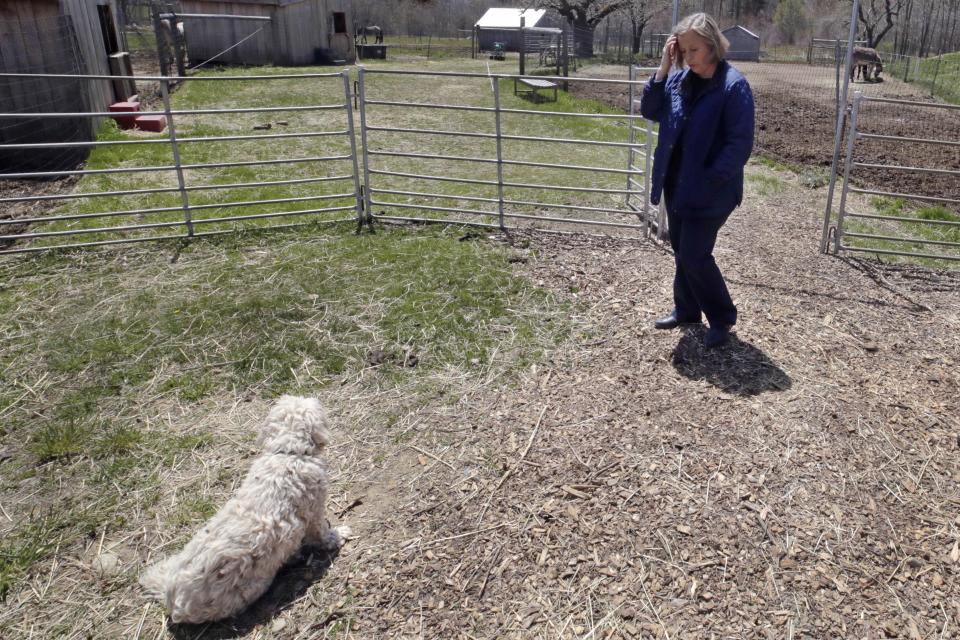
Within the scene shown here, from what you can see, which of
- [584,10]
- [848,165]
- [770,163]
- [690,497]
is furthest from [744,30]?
[584,10]

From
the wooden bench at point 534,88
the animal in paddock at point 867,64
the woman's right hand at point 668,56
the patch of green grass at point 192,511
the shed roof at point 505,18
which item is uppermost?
the shed roof at point 505,18

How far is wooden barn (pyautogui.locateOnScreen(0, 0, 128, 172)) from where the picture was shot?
8695mm

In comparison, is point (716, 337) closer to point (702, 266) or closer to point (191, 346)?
point (702, 266)

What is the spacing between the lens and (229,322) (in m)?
5.10

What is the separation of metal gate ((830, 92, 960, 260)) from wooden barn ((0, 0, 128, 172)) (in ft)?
30.7

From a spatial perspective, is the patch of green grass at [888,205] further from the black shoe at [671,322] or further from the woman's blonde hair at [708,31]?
the woman's blonde hair at [708,31]

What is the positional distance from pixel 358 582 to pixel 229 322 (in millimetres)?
2777

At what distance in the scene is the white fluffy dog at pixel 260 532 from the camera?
102 inches

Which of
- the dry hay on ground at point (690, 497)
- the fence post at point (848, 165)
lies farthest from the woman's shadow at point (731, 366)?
the fence post at point (848, 165)

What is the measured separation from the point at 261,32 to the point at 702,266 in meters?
21.5

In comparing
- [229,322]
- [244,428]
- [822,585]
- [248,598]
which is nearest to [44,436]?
[244,428]

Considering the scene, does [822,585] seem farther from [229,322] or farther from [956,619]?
[229,322]

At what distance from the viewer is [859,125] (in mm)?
12781

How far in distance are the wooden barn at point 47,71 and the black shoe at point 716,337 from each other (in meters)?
8.31
